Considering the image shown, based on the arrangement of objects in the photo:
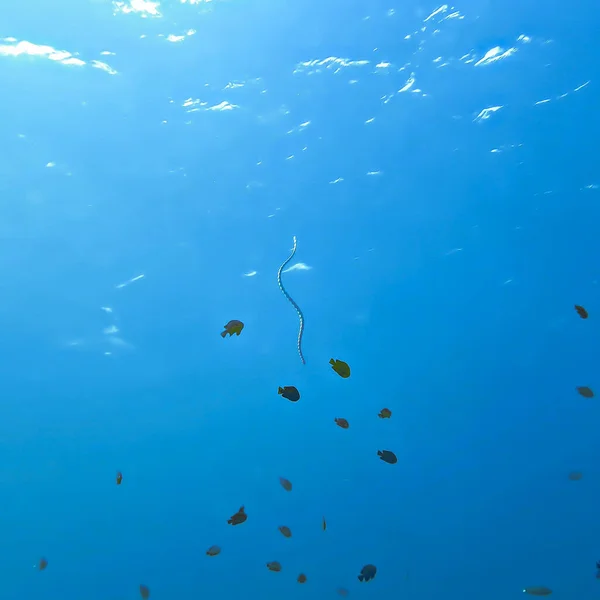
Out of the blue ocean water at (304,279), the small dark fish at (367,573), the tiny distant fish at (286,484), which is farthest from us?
the blue ocean water at (304,279)

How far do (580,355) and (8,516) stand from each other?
1011 inches

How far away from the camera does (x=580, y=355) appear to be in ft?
64.3

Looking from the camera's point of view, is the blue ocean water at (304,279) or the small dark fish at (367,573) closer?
the small dark fish at (367,573)

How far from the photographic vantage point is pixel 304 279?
14.4 metres

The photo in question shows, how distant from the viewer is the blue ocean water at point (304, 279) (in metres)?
10.6

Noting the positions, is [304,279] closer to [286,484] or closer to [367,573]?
[286,484]

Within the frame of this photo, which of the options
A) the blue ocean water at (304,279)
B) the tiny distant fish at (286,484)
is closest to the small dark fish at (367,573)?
the tiny distant fish at (286,484)

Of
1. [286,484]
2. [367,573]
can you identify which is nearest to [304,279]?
[286,484]

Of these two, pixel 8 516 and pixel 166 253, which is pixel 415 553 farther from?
pixel 166 253

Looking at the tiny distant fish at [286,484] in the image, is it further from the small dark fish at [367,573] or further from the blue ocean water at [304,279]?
the blue ocean water at [304,279]

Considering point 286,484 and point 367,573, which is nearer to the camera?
point 367,573

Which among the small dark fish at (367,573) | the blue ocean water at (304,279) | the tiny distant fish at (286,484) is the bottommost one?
the small dark fish at (367,573)

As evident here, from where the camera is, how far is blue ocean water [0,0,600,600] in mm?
10562

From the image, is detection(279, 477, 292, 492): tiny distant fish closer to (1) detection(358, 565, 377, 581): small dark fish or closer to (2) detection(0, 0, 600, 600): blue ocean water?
(1) detection(358, 565, 377, 581): small dark fish
